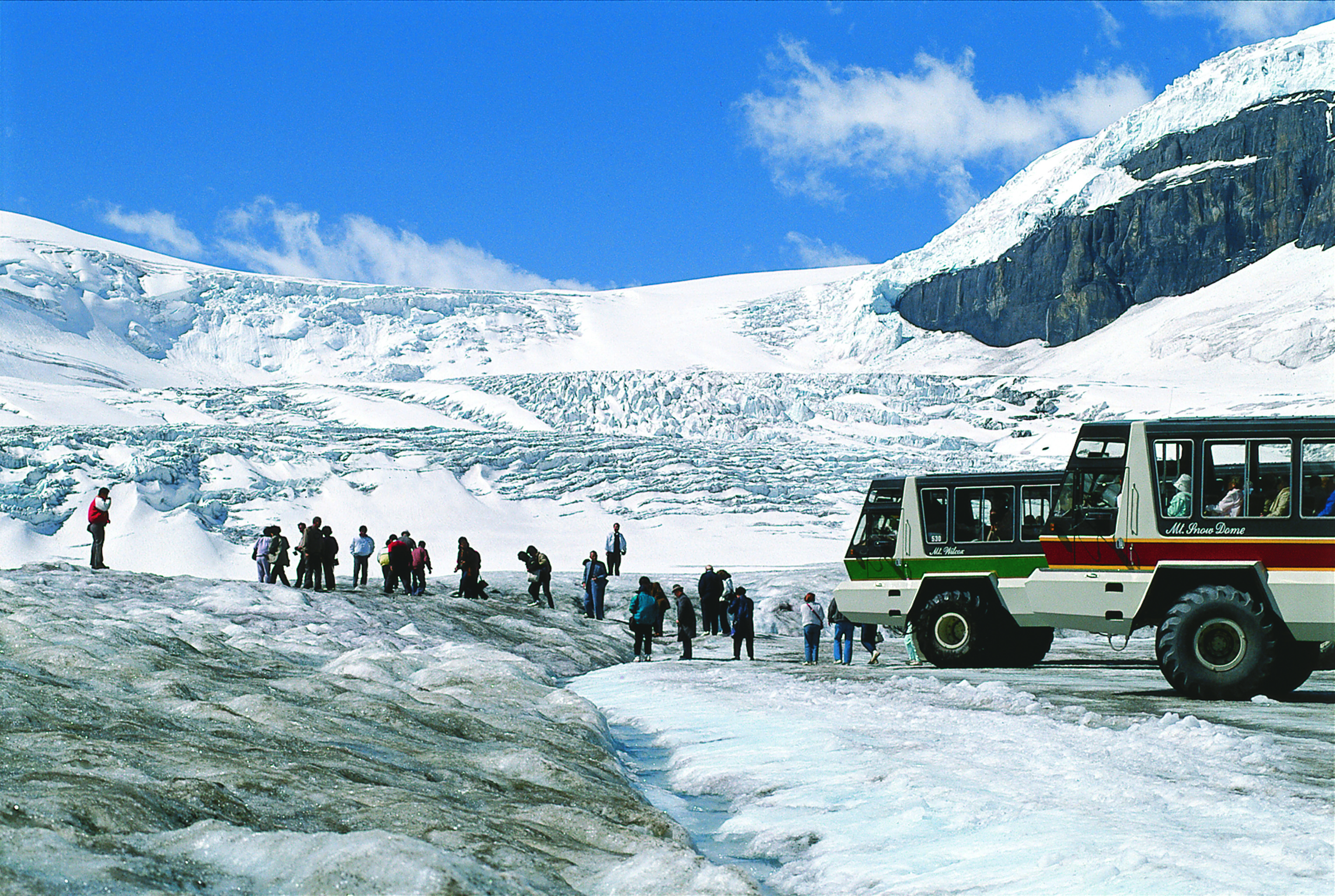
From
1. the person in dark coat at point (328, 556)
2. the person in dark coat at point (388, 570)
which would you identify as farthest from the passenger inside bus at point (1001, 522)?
the person in dark coat at point (328, 556)

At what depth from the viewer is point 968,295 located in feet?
377

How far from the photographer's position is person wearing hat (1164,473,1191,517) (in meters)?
10.1

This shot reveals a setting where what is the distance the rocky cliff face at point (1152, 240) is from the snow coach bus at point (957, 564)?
100m

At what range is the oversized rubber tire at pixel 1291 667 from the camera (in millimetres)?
9844

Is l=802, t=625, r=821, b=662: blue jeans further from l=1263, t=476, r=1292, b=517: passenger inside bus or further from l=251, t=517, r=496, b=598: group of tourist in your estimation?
l=1263, t=476, r=1292, b=517: passenger inside bus

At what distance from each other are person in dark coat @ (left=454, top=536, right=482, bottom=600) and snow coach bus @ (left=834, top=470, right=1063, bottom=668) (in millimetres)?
7600

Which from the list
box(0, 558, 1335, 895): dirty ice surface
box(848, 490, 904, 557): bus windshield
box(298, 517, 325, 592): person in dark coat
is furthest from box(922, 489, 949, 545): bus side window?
box(298, 517, 325, 592): person in dark coat

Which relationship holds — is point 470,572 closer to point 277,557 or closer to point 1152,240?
point 277,557

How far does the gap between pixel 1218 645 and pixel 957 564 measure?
5424 mm

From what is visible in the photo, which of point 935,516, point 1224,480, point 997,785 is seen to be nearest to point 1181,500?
point 1224,480

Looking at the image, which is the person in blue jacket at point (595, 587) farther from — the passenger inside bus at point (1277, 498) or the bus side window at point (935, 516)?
the passenger inside bus at point (1277, 498)

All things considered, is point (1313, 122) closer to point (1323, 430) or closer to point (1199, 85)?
point (1199, 85)

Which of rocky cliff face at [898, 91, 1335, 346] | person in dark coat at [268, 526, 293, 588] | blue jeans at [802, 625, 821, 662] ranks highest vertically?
rocky cliff face at [898, 91, 1335, 346]

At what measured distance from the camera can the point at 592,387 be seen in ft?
205
